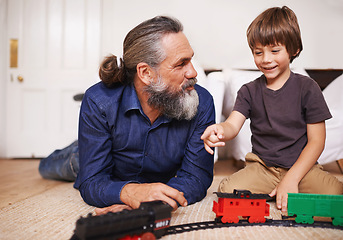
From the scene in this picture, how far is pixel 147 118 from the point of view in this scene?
1.30m

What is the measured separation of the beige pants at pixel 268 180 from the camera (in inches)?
52.2

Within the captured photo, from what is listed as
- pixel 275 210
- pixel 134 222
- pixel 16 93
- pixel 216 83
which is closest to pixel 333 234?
pixel 275 210

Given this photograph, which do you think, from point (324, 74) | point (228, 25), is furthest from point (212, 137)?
point (228, 25)

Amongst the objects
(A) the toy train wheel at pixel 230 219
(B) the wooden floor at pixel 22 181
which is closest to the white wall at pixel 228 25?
(B) the wooden floor at pixel 22 181

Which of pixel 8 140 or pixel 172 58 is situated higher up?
pixel 172 58

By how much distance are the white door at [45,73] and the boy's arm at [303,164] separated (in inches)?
98.5

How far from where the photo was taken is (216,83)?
7.05ft

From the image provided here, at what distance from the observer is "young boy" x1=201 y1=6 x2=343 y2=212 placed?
131 centimetres

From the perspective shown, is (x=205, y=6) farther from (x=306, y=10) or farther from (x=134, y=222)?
(x=134, y=222)

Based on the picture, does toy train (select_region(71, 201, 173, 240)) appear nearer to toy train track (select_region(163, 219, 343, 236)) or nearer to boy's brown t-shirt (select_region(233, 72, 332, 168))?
toy train track (select_region(163, 219, 343, 236))

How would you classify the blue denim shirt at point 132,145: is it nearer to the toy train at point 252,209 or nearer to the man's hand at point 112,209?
the man's hand at point 112,209

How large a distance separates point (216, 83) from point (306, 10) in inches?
73.6

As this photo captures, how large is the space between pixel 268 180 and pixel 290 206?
1.29 feet

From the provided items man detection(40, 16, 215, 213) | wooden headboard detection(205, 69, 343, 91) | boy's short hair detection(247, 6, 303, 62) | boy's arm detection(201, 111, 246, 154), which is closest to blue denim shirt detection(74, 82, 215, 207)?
man detection(40, 16, 215, 213)
